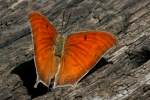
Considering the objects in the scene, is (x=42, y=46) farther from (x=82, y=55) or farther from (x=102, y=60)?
(x=102, y=60)

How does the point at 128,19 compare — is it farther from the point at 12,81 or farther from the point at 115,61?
the point at 12,81

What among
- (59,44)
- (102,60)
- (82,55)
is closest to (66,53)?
(59,44)

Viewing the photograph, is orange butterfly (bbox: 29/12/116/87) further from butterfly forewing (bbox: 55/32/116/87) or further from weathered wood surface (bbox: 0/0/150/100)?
weathered wood surface (bbox: 0/0/150/100)

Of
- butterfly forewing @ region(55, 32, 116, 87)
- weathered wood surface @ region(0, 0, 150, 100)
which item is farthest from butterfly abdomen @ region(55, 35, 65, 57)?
weathered wood surface @ region(0, 0, 150, 100)

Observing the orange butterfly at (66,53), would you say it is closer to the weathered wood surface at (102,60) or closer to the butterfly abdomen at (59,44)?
the butterfly abdomen at (59,44)

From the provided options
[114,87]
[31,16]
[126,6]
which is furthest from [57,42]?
[126,6]

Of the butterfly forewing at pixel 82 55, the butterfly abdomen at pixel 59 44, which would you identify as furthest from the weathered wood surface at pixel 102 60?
the butterfly abdomen at pixel 59 44
